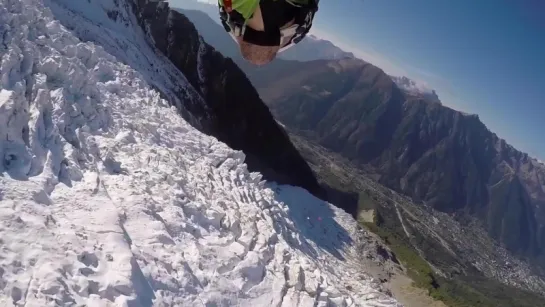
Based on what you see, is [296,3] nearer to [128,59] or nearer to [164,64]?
[128,59]

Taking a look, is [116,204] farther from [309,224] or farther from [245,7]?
[309,224]

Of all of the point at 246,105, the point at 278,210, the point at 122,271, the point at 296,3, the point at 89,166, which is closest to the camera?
the point at 296,3

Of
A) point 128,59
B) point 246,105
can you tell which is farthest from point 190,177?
point 246,105

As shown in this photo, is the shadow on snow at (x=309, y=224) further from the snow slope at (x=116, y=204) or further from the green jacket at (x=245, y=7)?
the green jacket at (x=245, y=7)

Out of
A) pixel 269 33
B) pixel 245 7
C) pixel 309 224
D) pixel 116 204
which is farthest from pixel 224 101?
pixel 245 7

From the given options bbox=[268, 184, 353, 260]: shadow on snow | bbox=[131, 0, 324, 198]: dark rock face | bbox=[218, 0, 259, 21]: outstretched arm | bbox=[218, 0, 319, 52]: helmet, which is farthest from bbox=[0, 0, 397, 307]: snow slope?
bbox=[131, 0, 324, 198]: dark rock face

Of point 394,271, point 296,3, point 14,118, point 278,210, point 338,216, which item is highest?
point 296,3
